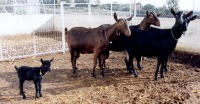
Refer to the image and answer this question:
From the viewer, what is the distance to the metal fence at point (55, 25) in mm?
11805

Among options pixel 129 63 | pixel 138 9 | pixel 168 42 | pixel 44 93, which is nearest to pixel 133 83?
pixel 129 63

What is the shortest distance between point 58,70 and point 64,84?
1.64 meters

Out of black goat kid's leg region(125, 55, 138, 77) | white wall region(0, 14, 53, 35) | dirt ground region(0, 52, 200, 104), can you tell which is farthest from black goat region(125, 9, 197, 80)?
white wall region(0, 14, 53, 35)

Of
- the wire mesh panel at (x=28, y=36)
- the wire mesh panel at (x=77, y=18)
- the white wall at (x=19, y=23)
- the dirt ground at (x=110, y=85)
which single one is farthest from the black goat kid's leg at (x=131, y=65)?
the white wall at (x=19, y=23)

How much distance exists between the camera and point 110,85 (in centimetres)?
760

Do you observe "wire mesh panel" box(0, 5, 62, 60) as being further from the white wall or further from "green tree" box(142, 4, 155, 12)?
"green tree" box(142, 4, 155, 12)

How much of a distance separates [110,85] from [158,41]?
78.5 inches

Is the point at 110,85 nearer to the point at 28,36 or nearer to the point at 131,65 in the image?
the point at 131,65

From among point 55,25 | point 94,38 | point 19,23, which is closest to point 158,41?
point 94,38

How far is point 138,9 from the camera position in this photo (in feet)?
44.9

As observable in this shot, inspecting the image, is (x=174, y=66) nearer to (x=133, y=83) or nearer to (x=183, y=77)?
(x=183, y=77)

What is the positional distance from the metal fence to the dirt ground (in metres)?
1.85

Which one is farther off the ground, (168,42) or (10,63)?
(168,42)

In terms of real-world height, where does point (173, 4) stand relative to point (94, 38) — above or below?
above
